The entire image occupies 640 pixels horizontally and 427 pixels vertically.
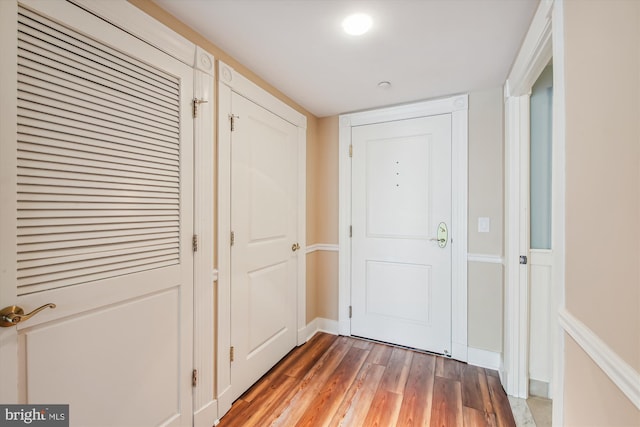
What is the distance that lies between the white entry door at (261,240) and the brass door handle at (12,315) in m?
0.99

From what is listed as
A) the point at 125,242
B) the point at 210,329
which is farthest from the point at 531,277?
the point at 125,242

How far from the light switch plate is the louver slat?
224cm

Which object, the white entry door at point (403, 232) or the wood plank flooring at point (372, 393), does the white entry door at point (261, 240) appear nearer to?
the wood plank flooring at point (372, 393)

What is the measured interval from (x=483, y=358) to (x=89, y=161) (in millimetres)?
2889

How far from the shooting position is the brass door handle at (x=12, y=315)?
855 millimetres

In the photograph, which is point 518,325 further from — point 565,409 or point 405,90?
point 405,90

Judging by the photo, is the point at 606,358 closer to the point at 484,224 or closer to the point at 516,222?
the point at 516,222

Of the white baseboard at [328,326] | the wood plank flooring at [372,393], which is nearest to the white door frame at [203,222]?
the wood plank flooring at [372,393]

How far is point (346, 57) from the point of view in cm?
176

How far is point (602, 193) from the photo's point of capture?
737mm

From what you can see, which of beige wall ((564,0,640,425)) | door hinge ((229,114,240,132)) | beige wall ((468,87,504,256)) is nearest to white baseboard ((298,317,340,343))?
beige wall ((468,87,504,256))

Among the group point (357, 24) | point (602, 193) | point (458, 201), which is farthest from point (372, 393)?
point (357, 24)

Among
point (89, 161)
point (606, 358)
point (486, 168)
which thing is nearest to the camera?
point (606, 358)

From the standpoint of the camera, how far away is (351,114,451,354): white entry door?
2.38 m
